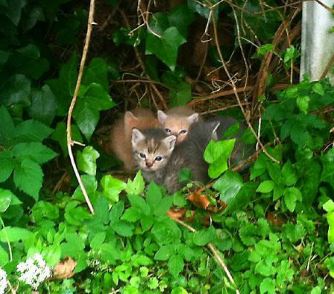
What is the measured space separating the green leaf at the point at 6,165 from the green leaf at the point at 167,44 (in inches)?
48.3

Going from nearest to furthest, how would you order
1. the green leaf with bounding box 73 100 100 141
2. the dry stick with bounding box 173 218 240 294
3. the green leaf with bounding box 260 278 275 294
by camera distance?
the green leaf with bounding box 260 278 275 294 → the dry stick with bounding box 173 218 240 294 → the green leaf with bounding box 73 100 100 141

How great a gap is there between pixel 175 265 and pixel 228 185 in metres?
0.57

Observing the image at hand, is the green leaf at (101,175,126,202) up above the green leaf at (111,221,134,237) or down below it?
below

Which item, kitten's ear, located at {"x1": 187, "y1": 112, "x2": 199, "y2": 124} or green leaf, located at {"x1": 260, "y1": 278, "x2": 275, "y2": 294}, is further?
kitten's ear, located at {"x1": 187, "y1": 112, "x2": 199, "y2": 124}

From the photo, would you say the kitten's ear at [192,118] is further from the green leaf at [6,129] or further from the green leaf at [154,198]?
the green leaf at [6,129]

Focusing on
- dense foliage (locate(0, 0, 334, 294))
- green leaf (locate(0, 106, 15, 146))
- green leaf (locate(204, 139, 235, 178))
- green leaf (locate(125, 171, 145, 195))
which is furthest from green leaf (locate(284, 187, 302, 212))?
green leaf (locate(0, 106, 15, 146))

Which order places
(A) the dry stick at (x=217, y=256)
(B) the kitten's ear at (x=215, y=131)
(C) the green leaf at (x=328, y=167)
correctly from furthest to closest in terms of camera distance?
(B) the kitten's ear at (x=215, y=131) < (C) the green leaf at (x=328, y=167) < (A) the dry stick at (x=217, y=256)

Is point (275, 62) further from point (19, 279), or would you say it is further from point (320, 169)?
point (19, 279)

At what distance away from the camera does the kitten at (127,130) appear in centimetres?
458

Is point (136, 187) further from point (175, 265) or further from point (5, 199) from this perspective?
point (5, 199)

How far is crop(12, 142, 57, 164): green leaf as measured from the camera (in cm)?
353

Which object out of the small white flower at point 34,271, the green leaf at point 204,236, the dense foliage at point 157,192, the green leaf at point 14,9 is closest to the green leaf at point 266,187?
the dense foliage at point 157,192

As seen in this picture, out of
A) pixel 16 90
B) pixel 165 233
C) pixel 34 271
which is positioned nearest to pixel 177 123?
pixel 16 90

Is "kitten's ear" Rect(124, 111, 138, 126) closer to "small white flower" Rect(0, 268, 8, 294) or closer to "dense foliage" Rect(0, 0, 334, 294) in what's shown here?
"dense foliage" Rect(0, 0, 334, 294)
